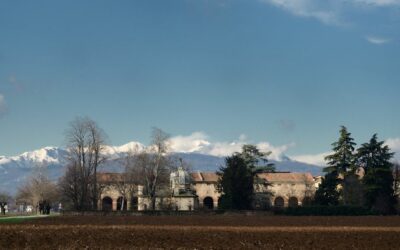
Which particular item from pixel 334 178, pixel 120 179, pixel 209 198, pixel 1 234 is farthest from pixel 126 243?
pixel 209 198

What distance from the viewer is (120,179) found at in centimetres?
13600

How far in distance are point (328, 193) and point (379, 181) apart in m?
7.41

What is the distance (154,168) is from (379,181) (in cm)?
3815

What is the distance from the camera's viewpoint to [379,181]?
91.1m

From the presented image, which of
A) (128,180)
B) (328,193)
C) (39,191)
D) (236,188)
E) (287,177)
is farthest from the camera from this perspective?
(287,177)

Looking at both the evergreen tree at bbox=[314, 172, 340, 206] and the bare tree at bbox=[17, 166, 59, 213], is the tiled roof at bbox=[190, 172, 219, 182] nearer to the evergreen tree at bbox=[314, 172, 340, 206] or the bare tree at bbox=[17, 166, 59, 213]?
the bare tree at bbox=[17, 166, 59, 213]

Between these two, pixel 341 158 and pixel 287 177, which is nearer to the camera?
pixel 341 158

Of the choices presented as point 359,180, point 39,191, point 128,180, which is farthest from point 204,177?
point 359,180

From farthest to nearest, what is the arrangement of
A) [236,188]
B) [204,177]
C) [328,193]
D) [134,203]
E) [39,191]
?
[204,177] < [39,191] < [134,203] < [328,193] < [236,188]

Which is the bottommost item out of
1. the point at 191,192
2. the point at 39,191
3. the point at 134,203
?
the point at 134,203

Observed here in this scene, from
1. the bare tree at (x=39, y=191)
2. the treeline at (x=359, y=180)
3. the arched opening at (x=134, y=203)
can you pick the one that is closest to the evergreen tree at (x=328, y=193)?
the treeline at (x=359, y=180)

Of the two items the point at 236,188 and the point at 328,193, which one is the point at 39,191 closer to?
the point at 236,188

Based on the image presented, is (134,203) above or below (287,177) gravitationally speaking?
below

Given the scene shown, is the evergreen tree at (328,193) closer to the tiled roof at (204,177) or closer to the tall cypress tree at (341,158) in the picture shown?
the tall cypress tree at (341,158)
